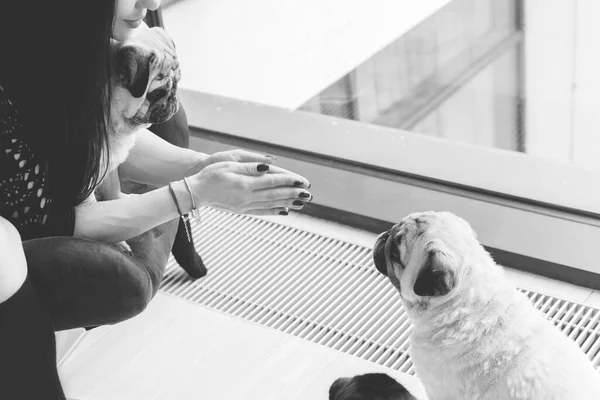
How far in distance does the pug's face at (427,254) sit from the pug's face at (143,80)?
490 mm

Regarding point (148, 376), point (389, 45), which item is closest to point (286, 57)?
point (389, 45)

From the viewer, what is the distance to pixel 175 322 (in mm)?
2057

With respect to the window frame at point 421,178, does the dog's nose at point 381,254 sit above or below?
above

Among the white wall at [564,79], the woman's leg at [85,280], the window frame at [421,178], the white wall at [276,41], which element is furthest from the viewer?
the white wall at [276,41]

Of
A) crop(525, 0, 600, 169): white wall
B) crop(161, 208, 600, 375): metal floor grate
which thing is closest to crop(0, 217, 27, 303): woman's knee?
crop(161, 208, 600, 375): metal floor grate

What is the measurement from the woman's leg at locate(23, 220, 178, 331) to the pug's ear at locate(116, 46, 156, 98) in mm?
295

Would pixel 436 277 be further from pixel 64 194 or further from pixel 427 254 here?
pixel 64 194

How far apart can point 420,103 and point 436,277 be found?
1318 millimetres

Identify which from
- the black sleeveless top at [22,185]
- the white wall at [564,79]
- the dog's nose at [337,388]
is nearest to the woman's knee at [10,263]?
the black sleeveless top at [22,185]

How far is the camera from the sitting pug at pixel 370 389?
1438 millimetres

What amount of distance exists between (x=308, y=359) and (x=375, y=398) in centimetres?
47

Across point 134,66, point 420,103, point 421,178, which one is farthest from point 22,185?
point 420,103

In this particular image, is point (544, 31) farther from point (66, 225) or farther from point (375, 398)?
point (66, 225)

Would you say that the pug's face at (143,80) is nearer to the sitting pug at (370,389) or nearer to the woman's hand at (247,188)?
the woman's hand at (247,188)
